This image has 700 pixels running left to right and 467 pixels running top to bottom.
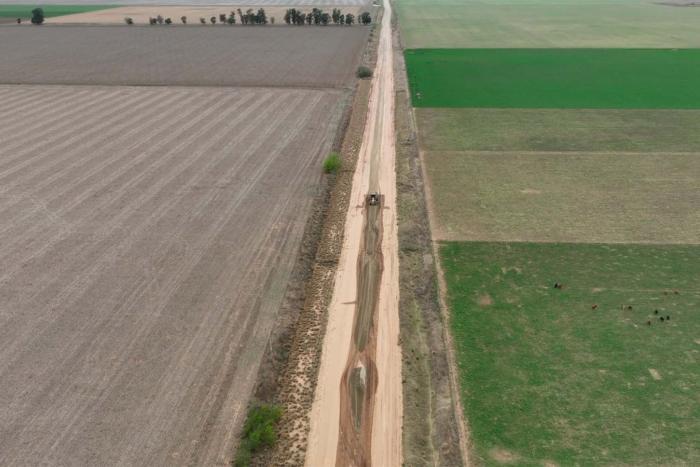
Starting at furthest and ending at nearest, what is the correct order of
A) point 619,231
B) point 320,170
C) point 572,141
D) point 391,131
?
point 391,131
point 572,141
point 320,170
point 619,231

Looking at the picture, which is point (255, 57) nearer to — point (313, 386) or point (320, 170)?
point (320, 170)

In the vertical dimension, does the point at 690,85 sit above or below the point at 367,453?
above

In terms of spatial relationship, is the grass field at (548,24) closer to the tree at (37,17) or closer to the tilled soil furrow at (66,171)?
the tilled soil furrow at (66,171)

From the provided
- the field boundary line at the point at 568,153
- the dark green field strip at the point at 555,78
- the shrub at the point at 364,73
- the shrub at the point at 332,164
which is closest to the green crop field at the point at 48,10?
the shrub at the point at 364,73

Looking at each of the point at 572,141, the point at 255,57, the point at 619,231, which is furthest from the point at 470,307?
the point at 255,57

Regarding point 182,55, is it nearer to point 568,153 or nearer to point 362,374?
point 568,153

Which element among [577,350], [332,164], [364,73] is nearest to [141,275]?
[332,164]

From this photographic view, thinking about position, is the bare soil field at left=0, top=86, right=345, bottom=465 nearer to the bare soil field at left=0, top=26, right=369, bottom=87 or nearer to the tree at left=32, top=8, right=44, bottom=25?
the bare soil field at left=0, top=26, right=369, bottom=87
